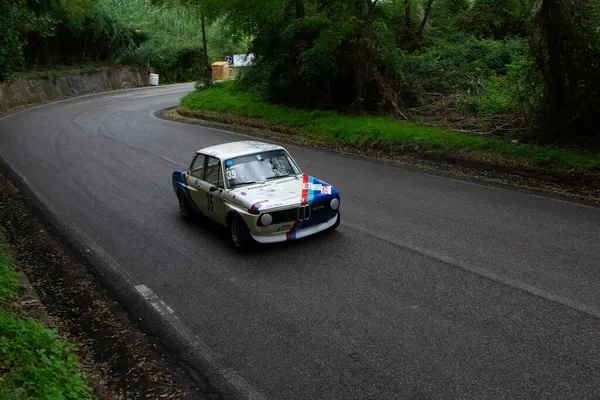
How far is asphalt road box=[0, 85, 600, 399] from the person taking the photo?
4.82 m

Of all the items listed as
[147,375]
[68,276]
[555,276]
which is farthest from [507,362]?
[68,276]

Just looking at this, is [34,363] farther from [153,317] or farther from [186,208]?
[186,208]

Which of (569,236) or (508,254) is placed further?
(569,236)

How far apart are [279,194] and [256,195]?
1.14 feet

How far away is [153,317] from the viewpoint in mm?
6355

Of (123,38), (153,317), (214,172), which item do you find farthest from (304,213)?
(123,38)

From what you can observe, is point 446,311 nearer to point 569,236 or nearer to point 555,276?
point 555,276

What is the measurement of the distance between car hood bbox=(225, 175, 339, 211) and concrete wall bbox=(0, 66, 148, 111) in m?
28.0

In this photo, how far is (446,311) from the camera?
5.87 metres

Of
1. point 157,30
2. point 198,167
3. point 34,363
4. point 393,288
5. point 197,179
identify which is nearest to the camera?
point 34,363

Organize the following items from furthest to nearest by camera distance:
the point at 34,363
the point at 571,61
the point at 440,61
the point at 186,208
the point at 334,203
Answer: the point at 440,61 < the point at 571,61 < the point at 186,208 < the point at 334,203 < the point at 34,363

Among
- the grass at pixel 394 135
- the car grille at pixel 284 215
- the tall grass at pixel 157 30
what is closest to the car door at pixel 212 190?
the car grille at pixel 284 215

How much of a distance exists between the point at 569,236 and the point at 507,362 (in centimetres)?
381

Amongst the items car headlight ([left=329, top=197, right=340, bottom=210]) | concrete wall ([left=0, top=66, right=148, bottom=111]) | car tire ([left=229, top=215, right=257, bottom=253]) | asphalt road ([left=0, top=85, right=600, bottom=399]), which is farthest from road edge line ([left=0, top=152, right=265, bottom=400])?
concrete wall ([left=0, top=66, right=148, bottom=111])
